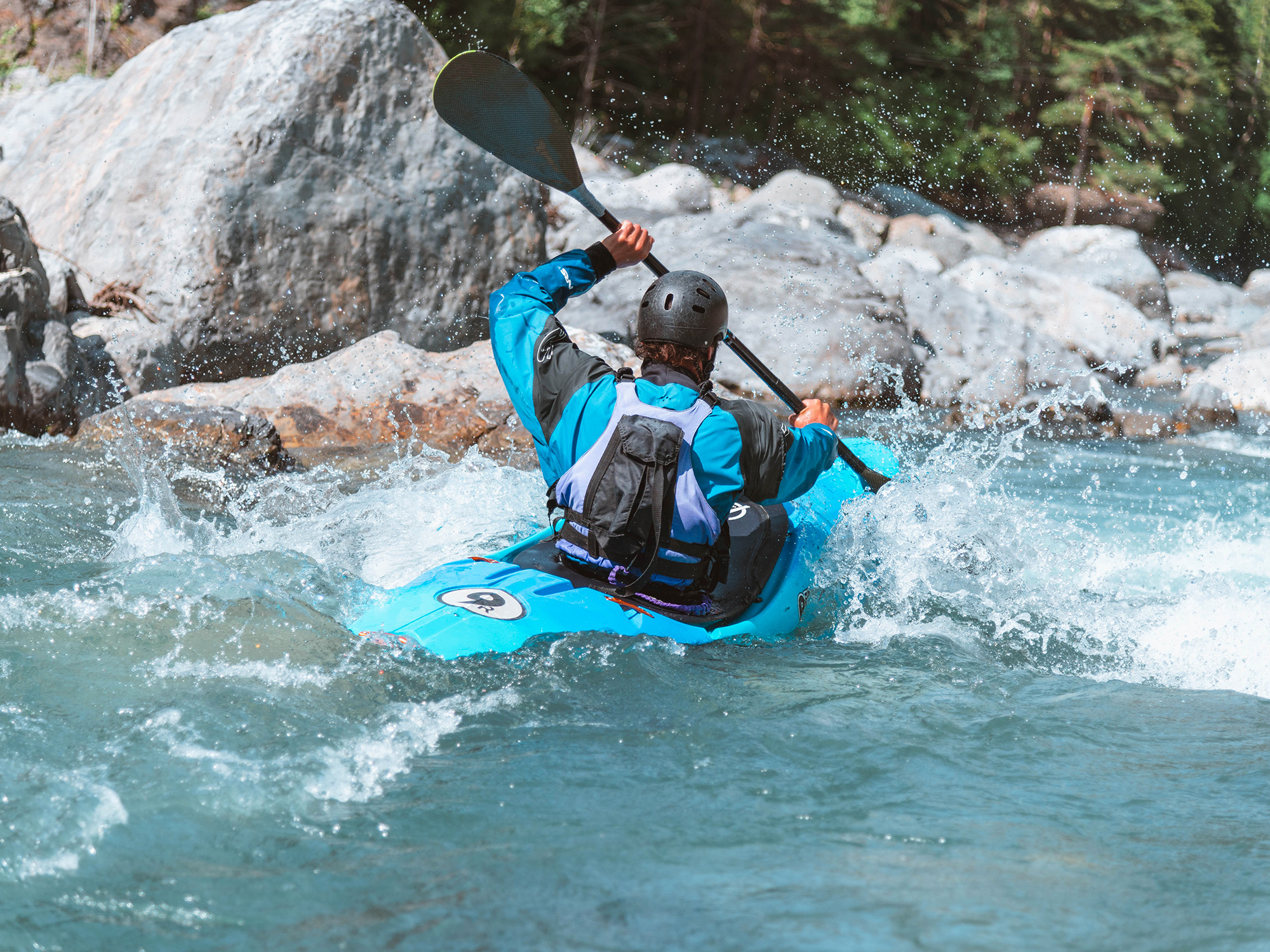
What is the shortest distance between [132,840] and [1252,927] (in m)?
2.00

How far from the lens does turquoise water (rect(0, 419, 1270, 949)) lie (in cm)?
187

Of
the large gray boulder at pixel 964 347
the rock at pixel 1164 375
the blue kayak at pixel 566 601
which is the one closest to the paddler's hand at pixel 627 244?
the blue kayak at pixel 566 601

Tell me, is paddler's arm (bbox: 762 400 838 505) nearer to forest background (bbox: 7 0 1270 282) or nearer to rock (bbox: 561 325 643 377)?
rock (bbox: 561 325 643 377)

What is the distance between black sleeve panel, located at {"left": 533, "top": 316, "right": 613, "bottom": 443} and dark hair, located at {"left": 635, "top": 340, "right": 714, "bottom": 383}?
127 mm

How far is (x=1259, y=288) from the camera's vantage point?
18.4 m

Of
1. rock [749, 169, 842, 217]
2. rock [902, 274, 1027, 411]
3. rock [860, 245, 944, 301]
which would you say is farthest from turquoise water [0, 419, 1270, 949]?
rock [749, 169, 842, 217]

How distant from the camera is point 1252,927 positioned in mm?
1954

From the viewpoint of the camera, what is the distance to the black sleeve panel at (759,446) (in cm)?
298

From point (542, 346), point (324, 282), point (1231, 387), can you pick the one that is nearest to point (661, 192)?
point (1231, 387)

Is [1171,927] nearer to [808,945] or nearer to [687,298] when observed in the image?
[808,945]

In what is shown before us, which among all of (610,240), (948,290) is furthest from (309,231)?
(948,290)

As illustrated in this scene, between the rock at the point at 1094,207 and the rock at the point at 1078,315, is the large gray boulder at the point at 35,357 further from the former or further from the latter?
the rock at the point at 1094,207

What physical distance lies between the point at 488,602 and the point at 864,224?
14085mm

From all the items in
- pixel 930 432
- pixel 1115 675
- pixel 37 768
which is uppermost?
pixel 37 768
